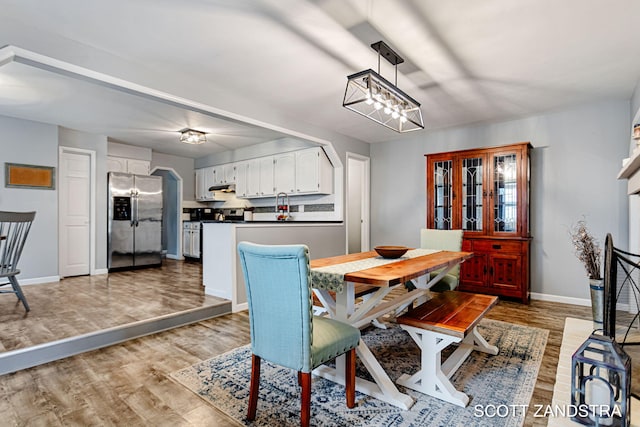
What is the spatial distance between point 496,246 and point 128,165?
6.53 meters

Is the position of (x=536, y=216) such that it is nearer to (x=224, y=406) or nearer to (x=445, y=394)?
(x=445, y=394)

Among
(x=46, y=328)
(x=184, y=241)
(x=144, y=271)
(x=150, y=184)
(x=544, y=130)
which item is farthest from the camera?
(x=184, y=241)

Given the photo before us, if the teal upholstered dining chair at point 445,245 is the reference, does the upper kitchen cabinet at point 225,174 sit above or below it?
above

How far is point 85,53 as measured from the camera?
2.47 m

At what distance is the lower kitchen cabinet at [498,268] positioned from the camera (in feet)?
13.4

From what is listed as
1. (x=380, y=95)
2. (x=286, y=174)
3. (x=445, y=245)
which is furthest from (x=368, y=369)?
(x=286, y=174)

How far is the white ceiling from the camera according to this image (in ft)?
6.93

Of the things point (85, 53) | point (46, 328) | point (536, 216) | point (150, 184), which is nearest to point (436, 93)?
point (536, 216)

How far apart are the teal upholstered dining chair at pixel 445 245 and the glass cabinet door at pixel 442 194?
107 cm

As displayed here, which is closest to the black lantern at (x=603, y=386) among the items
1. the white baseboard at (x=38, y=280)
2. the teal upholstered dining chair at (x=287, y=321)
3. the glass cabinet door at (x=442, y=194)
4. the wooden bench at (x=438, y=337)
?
the wooden bench at (x=438, y=337)

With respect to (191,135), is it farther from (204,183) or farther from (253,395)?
(253,395)

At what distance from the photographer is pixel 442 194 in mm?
4805

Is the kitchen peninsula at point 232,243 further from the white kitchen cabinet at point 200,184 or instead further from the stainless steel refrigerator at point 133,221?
the white kitchen cabinet at point 200,184

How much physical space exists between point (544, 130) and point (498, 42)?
2.41 m
